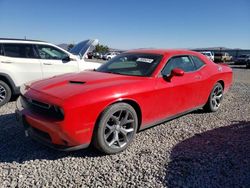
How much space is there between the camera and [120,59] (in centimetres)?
477

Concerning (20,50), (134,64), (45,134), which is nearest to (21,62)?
(20,50)

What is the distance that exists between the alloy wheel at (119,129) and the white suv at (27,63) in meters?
3.58

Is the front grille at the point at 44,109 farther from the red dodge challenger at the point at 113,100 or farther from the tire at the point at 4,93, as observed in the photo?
the tire at the point at 4,93

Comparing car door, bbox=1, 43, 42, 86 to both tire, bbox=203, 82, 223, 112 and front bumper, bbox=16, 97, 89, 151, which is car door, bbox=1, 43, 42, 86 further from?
tire, bbox=203, 82, 223, 112

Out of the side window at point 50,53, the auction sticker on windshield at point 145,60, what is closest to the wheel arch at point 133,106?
the auction sticker on windshield at point 145,60

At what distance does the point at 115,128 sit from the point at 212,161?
1.35m

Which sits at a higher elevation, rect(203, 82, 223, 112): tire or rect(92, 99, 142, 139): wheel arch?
→ rect(92, 99, 142, 139): wheel arch

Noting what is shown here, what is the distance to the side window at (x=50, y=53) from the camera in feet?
21.8

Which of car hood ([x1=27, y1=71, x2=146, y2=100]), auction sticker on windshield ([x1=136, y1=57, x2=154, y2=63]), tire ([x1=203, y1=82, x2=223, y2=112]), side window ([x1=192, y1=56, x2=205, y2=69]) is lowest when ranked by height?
tire ([x1=203, y1=82, x2=223, y2=112])

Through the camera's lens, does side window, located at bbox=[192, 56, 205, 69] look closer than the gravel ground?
No

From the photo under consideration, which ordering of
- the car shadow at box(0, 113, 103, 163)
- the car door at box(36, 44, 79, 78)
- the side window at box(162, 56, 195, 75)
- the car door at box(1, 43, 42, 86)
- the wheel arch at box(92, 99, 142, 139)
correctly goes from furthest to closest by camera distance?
the car door at box(36, 44, 79, 78), the car door at box(1, 43, 42, 86), the side window at box(162, 56, 195, 75), the car shadow at box(0, 113, 103, 163), the wheel arch at box(92, 99, 142, 139)

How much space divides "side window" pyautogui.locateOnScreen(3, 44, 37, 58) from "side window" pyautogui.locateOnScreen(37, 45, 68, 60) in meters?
0.19

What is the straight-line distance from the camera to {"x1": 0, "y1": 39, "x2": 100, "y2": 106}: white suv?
19.6ft

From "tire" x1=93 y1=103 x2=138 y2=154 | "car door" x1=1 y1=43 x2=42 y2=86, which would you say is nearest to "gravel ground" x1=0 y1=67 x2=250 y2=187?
→ "tire" x1=93 y1=103 x2=138 y2=154
